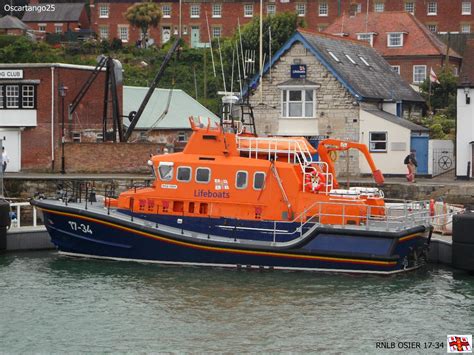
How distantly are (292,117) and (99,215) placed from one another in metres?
14.0

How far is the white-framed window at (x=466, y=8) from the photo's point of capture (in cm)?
6675

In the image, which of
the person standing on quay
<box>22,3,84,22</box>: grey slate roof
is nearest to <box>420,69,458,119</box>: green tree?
the person standing on quay

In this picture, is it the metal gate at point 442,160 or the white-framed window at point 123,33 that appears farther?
the white-framed window at point 123,33

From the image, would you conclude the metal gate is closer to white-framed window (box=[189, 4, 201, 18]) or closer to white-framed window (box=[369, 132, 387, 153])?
white-framed window (box=[369, 132, 387, 153])

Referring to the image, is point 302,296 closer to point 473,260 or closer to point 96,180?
A: point 473,260

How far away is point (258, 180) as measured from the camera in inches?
898

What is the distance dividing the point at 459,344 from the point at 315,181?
7.07 meters

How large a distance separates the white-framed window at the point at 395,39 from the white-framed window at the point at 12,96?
1032 inches

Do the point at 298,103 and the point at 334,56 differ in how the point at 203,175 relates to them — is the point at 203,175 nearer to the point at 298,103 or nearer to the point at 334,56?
the point at 298,103

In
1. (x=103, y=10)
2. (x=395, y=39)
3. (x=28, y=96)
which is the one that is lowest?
(x=28, y=96)

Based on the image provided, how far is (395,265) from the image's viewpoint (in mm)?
22203

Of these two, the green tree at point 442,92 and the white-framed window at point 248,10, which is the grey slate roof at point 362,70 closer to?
the green tree at point 442,92

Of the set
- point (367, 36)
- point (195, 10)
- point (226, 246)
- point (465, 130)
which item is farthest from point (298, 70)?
point (195, 10)

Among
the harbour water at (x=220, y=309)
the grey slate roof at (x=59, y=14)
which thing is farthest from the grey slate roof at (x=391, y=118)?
the grey slate roof at (x=59, y=14)
